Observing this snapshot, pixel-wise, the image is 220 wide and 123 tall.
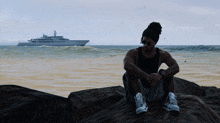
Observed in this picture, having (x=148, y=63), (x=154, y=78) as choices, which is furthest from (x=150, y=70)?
(x=154, y=78)

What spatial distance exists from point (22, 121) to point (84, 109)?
0.75 meters

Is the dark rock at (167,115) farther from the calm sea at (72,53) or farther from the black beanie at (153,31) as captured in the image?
the calm sea at (72,53)

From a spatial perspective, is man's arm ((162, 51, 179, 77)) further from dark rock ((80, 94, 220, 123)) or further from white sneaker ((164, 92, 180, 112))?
dark rock ((80, 94, 220, 123))

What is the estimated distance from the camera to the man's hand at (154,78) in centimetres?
173

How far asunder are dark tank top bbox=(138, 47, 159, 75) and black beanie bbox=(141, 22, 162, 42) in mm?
169

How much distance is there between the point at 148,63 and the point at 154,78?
208 mm

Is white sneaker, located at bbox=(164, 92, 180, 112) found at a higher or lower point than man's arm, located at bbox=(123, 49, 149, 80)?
lower

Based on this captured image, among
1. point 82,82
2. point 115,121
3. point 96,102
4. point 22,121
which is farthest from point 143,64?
point 82,82

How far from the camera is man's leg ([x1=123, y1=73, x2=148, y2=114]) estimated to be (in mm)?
1636

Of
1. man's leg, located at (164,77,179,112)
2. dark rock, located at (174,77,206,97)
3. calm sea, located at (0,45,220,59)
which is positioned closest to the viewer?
man's leg, located at (164,77,179,112)

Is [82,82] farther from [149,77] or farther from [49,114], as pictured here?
[149,77]

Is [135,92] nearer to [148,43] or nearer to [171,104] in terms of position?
[171,104]

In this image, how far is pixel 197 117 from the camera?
1.54 meters

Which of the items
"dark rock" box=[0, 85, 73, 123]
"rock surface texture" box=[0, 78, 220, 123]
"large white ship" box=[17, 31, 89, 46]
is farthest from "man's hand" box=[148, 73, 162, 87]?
"large white ship" box=[17, 31, 89, 46]
